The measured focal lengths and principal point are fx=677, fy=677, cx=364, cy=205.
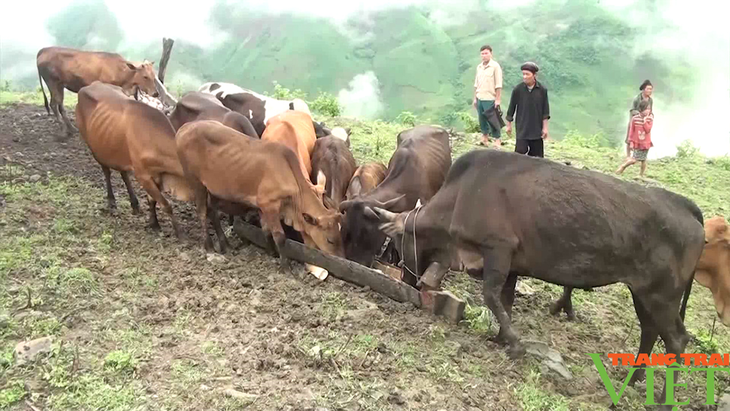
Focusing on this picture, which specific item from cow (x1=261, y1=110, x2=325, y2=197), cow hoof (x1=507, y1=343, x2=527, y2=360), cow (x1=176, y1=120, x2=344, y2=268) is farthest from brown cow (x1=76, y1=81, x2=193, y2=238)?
cow hoof (x1=507, y1=343, x2=527, y2=360)

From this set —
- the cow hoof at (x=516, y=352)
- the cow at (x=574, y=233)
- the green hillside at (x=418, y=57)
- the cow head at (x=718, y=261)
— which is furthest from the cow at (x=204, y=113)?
the green hillside at (x=418, y=57)

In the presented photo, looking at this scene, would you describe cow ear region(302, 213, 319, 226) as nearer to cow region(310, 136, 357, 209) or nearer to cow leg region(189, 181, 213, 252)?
cow region(310, 136, 357, 209)

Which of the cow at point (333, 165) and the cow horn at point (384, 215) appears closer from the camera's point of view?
the cow horn at point (384, 215)

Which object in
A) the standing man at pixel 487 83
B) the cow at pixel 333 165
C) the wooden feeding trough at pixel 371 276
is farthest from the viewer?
the standing man at pixel 487 83

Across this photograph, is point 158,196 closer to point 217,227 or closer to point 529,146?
point 217,227

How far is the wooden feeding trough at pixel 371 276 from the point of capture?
6.00m

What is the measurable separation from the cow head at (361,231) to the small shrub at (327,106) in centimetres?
916

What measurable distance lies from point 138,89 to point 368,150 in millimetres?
4250

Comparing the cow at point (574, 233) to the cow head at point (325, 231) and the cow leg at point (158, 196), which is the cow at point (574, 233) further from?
the cow leg at point (158, 196)

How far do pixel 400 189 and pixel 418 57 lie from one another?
1326 centimetres

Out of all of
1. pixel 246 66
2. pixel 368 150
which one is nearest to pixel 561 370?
pixel 368 150

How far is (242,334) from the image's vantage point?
5.52 metres

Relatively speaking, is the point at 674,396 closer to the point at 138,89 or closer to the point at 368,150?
the point at 368,150

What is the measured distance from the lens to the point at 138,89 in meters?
12.1
